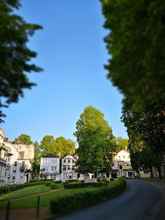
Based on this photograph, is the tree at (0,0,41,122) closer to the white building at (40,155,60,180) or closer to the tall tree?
the white building at (40,155,60,180)

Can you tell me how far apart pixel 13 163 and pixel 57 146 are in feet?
148

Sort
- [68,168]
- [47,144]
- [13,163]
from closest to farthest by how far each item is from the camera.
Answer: [13,163]
[68,168]
[47,144]

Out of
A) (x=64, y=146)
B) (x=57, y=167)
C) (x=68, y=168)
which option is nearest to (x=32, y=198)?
(x=57, y=167)

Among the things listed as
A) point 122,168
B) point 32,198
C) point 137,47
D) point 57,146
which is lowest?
point 32,198

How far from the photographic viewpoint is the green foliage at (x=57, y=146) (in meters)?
118

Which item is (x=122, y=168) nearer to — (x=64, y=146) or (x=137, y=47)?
(x=64, y=146)

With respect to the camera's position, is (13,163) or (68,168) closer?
(13,163)

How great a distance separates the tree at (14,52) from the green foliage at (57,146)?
354ft

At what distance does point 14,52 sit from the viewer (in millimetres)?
9477

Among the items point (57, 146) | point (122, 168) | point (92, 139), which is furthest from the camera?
point (122, 168)

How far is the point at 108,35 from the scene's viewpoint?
10.0 meters

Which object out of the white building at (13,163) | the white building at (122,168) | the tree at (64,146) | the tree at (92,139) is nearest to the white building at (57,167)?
the tree at (64,146)

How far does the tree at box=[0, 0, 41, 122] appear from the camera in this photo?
8664mm

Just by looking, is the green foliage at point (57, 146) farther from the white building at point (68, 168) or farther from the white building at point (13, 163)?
the white building at point (13, 163)
